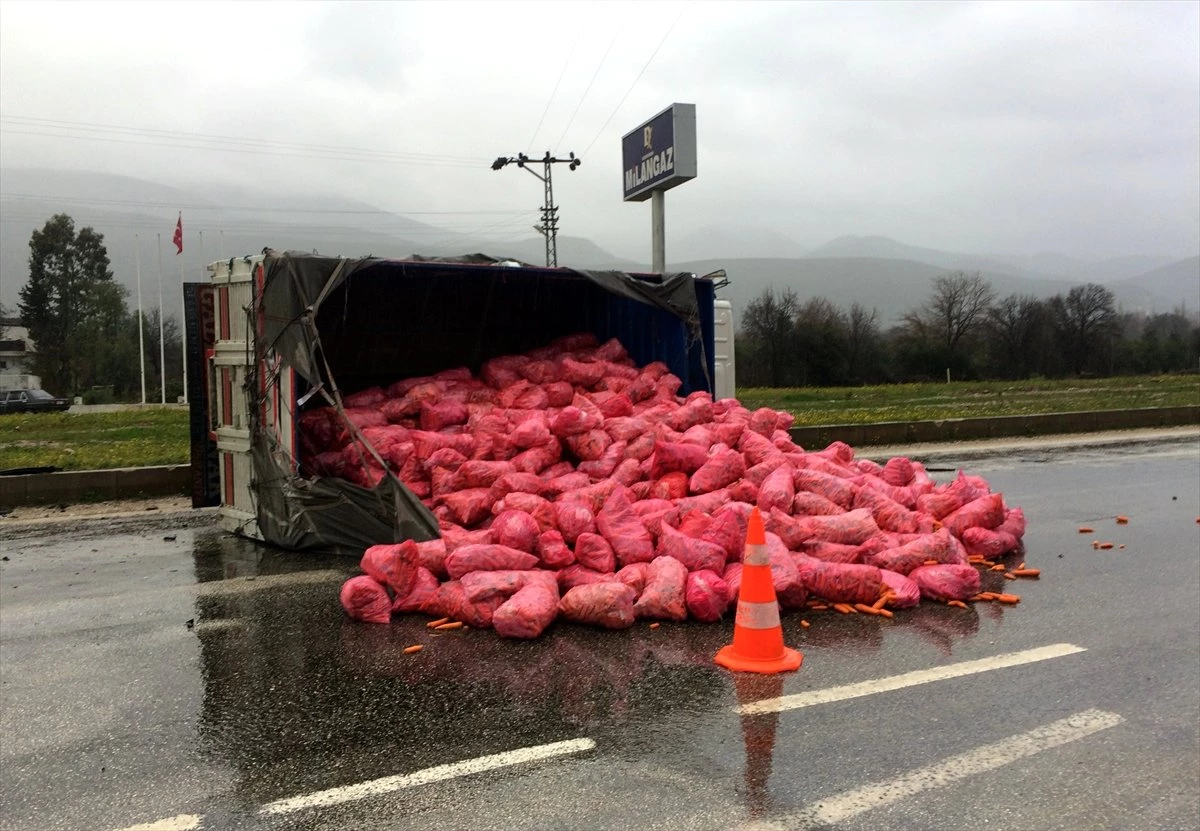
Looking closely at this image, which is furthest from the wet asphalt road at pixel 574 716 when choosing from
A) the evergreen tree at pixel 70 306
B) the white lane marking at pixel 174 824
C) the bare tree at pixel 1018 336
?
the evergreen tree at pixel 70 306

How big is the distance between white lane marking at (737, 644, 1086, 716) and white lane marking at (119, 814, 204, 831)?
2.33 meters

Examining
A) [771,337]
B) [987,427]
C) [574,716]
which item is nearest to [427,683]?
[574,716]

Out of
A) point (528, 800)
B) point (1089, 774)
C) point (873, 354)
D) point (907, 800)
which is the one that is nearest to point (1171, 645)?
point (1089, 774)

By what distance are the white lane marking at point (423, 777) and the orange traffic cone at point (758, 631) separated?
1.29 metres

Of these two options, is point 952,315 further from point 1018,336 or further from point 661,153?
point 661,153

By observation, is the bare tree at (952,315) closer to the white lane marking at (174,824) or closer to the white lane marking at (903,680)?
the white lane marking at (903,680)

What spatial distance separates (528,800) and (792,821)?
0.96 metres

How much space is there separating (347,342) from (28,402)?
41088 millimetres

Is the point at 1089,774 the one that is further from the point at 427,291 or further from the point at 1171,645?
the point at 427,291

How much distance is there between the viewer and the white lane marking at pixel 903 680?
167 inches

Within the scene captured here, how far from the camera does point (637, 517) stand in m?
6.45

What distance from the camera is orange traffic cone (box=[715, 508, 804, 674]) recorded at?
4785mm

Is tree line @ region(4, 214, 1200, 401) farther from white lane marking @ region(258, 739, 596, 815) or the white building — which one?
white lane marking @ region(258, 739, 596, 815)

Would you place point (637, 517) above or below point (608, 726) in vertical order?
A: above
